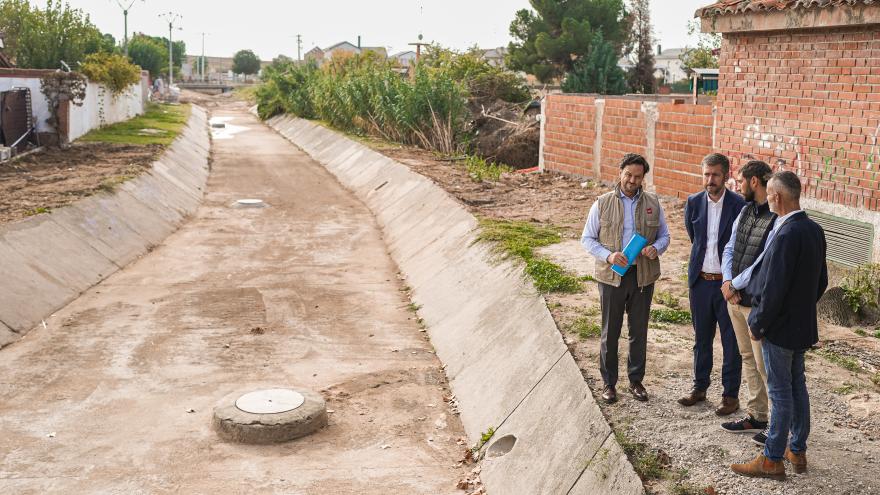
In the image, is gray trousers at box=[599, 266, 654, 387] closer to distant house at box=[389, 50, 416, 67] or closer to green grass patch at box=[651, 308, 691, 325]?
green grass patch at box=[651, 308, 691, 325]

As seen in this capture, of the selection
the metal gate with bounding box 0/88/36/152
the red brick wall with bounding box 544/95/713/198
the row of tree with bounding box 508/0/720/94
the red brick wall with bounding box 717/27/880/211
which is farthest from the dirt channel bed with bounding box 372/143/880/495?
the row of tree with bounding box 508/0/720/94

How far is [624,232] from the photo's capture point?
23.4 feet

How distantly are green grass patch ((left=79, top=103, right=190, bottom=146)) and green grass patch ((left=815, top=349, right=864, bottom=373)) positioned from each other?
2519cm

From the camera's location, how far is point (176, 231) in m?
19.5

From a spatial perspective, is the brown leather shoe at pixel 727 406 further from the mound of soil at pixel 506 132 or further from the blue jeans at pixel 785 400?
the mound of soil at pixel 506 132

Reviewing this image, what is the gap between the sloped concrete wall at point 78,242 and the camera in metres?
12.7

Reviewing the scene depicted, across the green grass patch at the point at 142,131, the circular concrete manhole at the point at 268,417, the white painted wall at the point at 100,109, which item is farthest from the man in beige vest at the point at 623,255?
the green grass patch at the point at 142,131

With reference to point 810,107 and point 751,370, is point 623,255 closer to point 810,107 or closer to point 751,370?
point 751,370

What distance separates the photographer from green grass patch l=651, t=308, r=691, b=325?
970 cm

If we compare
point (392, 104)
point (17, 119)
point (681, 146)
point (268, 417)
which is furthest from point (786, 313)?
point (392, 104)

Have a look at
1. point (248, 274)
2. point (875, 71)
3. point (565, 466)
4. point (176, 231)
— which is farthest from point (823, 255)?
point (176, 231)

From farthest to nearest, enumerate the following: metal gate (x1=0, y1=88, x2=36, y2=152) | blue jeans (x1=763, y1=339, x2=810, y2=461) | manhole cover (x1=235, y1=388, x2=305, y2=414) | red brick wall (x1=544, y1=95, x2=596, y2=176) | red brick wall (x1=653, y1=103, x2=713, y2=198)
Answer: metal gate (x1=0, y1=88, x2=36, y2=152)
red brick wall (x1=544, y1=95, x2=596, y2=176)
red brick wall (x1=653, y1=103, x2=713, y2=198)
manhole cover (x1=235, y1=388, x2=305, y2=414)
blue jeans (x1=763, y1=339, x2=810, y2=461)

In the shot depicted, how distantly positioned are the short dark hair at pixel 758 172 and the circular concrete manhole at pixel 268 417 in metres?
4.57

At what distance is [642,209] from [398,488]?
2942mm
